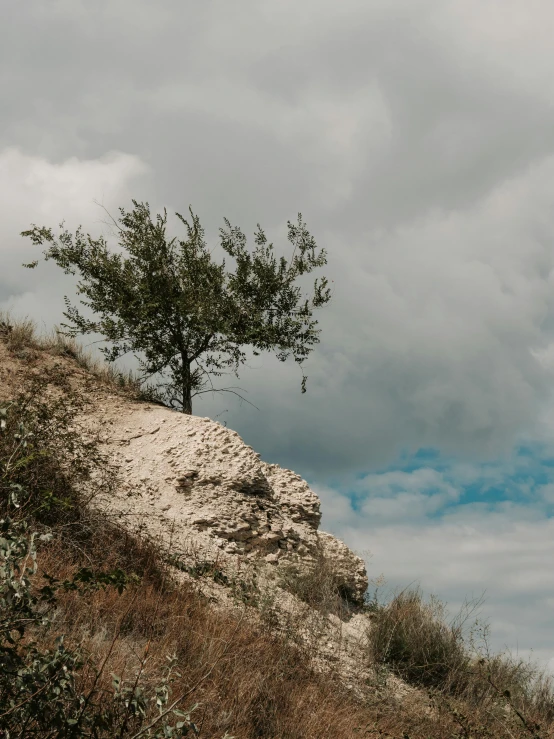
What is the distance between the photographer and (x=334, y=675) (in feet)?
29.8

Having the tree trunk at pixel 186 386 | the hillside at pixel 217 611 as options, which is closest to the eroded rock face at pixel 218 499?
the hillside at pixel 217 611

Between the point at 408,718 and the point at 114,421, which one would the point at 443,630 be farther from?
the point at 114,421

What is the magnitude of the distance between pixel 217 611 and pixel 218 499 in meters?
4.06

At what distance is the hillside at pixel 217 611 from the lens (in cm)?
593

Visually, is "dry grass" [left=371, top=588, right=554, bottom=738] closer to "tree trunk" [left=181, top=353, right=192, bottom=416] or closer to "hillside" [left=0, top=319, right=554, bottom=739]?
"hillside" [left=0, top=319, right=554, bottom=739]

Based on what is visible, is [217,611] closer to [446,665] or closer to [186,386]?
[446,665]

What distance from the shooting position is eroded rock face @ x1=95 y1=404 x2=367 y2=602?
482 inches

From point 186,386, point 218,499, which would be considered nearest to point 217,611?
point 218,499

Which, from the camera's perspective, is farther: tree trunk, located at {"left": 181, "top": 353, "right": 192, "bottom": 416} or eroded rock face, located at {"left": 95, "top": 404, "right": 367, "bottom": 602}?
tree trunk, located at {"left": 181, "top": 353, "right": 192, "bottom": 416}

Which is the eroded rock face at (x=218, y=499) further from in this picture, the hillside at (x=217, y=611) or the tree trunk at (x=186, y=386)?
the tree trunk at (x=186, y=386)

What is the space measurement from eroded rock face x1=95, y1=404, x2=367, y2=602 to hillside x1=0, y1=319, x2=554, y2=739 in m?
0.04

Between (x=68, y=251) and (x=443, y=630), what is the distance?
15.1m

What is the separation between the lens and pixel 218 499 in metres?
13.2

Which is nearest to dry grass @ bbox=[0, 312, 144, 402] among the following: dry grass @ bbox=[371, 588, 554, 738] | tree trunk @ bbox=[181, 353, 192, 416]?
tree trunk @ bbox=[181, 353, 192, 416]
